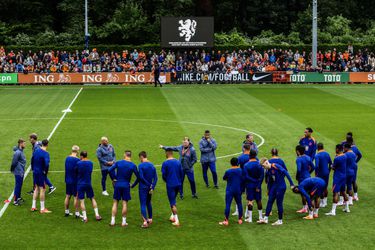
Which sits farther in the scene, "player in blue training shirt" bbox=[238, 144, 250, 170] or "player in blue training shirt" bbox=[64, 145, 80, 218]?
"player in blue training shirt" bbox=[238, 144, 250, 170]

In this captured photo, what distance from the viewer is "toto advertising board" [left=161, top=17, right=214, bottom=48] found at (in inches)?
2566

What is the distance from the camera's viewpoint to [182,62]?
6372 centimetres

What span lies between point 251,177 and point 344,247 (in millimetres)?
3266

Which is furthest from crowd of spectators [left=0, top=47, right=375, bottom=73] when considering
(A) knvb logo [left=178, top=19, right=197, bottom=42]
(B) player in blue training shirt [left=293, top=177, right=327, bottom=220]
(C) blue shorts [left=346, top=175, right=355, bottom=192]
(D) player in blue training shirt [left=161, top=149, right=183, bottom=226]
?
(D) player in blue training shirt [left=161, top=149, right=183, bottom=226]

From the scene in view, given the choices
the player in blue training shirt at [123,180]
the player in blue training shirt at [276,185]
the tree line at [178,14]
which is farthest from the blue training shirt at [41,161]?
the tree line at [178,14]

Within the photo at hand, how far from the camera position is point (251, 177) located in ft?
62.4

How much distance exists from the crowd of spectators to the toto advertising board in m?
0.91

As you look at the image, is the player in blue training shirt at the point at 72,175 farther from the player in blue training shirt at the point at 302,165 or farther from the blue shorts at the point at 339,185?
the blue shorts at the point at 339,185

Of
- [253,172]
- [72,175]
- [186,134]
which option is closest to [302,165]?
[253,172]

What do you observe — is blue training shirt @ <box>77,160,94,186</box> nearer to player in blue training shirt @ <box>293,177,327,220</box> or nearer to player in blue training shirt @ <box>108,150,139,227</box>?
player in blue training shirt @ <box>108,150,139,227</box>

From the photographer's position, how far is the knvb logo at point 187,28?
65188mm

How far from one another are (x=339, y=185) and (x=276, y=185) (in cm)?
216

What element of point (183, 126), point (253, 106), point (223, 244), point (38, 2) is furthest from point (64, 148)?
point (38, 2)

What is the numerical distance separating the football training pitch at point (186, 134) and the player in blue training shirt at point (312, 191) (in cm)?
35
